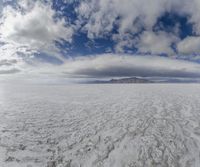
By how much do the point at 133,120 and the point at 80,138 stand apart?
5.06 meters

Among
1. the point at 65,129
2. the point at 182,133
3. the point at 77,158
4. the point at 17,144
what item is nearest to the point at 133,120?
the point at 182,133

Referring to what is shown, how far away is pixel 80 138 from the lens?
8.18m

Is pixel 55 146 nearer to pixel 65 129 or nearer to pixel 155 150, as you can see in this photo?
pixel 65 129

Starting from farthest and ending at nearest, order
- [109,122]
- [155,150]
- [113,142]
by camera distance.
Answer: [109,122], [113,142], [155,150]

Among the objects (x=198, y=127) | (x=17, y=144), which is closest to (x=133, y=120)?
(x=198, y=127)

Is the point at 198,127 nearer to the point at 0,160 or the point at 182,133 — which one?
the point at 182,133

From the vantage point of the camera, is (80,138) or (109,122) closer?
(80,138)

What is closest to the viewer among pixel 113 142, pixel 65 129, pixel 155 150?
pixel 155 150

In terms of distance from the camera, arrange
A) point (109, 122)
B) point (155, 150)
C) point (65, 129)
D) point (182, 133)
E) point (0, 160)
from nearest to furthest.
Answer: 1. point (0, 160)
2. point (155, 150)
3. point (182, 133)
4. point (65, 129)
5. point (109, 122)

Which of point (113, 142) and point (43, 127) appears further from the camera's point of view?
point (43, 127)

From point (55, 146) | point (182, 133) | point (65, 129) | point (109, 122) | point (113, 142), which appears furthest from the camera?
point (109, 122)

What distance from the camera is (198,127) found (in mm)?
9867

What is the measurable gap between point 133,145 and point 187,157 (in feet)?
7.76

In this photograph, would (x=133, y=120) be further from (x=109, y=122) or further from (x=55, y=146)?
(x=55, y=146)
